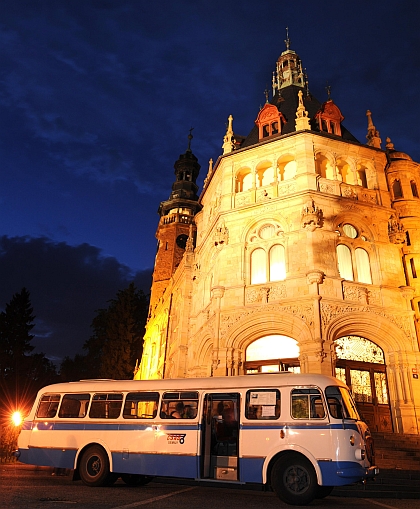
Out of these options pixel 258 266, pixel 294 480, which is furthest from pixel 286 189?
pixel 294 480

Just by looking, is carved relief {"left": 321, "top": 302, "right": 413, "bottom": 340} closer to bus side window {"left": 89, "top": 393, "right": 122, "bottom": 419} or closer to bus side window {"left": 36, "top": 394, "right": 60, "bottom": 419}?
bus side window {"left": 89, "top": 393, "right": 122, "bottom": 419}

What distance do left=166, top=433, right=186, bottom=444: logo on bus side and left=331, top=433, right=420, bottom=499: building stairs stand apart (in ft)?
15.5

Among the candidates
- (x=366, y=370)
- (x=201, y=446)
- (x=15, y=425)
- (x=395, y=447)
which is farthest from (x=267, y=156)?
(x=15, y=425)

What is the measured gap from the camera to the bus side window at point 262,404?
9.34m

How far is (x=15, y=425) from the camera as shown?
18.5 metres

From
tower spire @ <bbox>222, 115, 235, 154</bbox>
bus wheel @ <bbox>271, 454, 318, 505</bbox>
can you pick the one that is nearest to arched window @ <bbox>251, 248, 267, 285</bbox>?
tower spire @ <bbox>222, 115, 235, 154</bbox>

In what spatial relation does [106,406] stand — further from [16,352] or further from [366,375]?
[16,352]

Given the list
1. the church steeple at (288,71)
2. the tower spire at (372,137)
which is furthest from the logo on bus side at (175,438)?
the church steeple at (288,71)

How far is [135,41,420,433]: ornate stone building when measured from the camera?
1848 cm

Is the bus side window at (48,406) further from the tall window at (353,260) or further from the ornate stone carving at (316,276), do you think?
the tall window at (353,260)

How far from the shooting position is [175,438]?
32.8ft

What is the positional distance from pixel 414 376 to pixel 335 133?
14905 mm

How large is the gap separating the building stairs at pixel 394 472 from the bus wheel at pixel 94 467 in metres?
6.29

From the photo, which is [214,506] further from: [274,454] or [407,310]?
[407,310]
